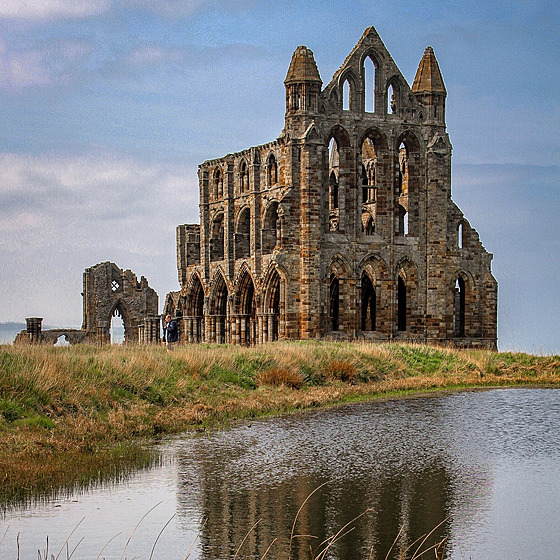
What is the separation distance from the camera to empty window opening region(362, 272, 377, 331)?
47406 mm

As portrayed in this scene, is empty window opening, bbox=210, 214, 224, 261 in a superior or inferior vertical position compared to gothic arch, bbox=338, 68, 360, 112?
inferior

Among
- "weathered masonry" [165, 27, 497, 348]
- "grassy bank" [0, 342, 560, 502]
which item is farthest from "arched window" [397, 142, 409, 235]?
"grassy bank" [0, 342, 560, 502]

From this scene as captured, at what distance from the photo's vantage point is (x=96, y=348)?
2581 centimetres

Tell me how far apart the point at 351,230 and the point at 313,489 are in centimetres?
3129

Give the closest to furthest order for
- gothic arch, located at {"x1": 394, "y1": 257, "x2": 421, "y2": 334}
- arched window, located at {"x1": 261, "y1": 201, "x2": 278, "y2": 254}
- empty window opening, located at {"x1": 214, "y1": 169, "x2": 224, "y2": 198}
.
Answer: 1. arched window, located at {"x1": 261, "y1": 201, "x2": 278, "y2": 254}
2. gothic arch, located at {"x1": 394, "y1": 257, "x2": 421, "y2": 334}
3. empty window opening, located at {"x1": 214, "y1": 169, "x2": 224, "y2": 198}

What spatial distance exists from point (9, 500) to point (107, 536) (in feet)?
7.85

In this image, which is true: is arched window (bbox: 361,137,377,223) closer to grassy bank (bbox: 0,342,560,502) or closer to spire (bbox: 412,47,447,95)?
spire (bbox: 412,47,447,95)

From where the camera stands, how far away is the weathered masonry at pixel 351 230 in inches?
1658

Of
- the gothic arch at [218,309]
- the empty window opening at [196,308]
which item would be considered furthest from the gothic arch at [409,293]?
the empty window opening at [196,308]

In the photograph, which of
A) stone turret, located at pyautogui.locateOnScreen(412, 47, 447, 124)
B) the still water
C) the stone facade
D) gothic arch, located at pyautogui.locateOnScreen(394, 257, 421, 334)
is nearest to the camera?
the still water

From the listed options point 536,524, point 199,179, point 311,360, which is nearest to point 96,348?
point 311,360

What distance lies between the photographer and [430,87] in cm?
4691

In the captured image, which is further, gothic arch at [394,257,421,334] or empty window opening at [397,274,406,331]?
empty window opening at [397,274,406,331]

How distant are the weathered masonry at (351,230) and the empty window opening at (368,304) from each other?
0.09m
